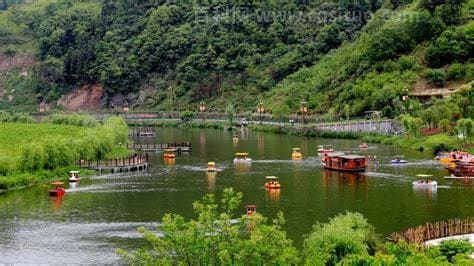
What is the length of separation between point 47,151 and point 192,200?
23.5 m

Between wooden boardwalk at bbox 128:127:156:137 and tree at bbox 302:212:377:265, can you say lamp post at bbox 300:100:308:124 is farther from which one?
tree at bbox 302:212:377:265

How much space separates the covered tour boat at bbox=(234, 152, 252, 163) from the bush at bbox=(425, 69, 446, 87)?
52327 mm

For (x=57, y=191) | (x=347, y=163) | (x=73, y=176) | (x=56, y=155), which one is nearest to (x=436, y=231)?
(x=57, y=191)

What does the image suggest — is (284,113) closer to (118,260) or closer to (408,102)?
(408,102)

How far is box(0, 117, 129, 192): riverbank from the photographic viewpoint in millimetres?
94625

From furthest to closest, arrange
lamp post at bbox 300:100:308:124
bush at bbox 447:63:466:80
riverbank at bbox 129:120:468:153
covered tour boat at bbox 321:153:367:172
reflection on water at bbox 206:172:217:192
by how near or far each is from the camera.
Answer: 1. lamp post at bbox 300:100:308:124
2. bush at bbox 447:63:466:80
3. riverbank at bbox 129:120:468:153
4. covered tour boat at bbox 321:153:367:172
5. reflection on water at bbox 206:172:217:192

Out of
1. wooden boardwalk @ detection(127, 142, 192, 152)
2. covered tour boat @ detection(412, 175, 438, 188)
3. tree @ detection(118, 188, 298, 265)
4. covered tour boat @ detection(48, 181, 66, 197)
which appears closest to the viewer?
tree @ detection(118, 188, 298, 265)

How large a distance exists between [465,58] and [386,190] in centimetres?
8286

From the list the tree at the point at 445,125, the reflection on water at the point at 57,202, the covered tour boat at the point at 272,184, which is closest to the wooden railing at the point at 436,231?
the covered tour boat at the point at 272,184

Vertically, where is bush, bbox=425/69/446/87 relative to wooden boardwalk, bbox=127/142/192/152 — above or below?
above

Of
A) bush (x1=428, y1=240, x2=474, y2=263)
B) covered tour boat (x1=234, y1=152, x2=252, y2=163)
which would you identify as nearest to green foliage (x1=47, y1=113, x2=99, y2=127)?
covered tour boat (x1=234, y1=152, x2=252, y2=163)

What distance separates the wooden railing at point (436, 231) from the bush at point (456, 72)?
95922 millimetres

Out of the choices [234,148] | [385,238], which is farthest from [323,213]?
[234,148]

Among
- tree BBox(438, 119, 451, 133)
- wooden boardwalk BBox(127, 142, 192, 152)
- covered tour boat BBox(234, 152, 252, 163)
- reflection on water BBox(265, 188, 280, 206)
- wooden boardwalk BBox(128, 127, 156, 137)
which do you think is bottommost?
reflection on water BBox(265, 188, 280, 206)
